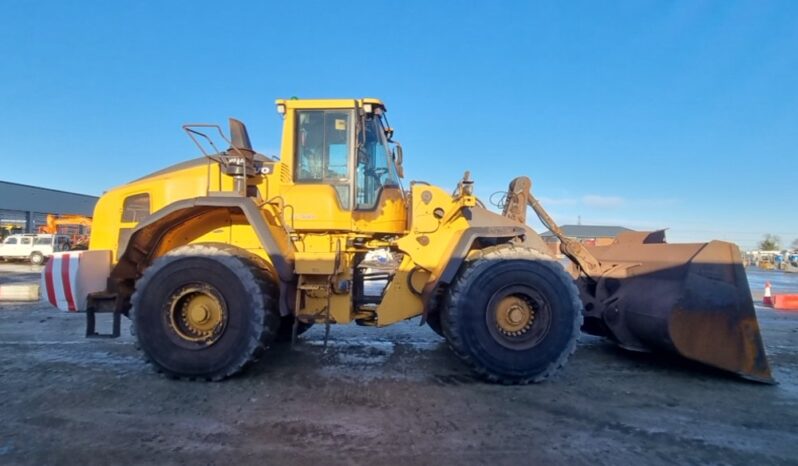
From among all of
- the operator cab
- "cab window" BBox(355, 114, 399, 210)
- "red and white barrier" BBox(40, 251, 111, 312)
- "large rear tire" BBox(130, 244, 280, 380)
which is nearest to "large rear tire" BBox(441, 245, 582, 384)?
the operator cab

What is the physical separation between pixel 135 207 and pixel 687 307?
19.8ft

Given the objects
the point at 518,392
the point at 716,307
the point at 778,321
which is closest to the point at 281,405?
the point at 518,392

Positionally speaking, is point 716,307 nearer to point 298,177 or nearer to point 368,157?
point 368,157

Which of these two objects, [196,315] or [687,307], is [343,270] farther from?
[687,307]

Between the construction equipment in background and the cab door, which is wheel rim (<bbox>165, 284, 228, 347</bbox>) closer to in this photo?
the cab door

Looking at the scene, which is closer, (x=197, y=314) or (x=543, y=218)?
(x=197, y=314)

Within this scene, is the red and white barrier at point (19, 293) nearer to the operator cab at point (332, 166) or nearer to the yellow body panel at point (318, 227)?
the yellow body panel at point (318, 227)

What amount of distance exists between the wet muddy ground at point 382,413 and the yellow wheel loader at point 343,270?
39cm

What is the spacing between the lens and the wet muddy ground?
10.4 feet

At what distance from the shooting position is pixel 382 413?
3.83 meters

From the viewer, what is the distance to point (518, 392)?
4.40 meters

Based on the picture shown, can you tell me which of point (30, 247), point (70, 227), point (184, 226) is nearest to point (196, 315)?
point (184, 226)

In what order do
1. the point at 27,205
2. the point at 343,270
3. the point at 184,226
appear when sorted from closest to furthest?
the point at 343,270 → the point at 184,226 → the point at 27,205

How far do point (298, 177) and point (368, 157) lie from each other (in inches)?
32.2
